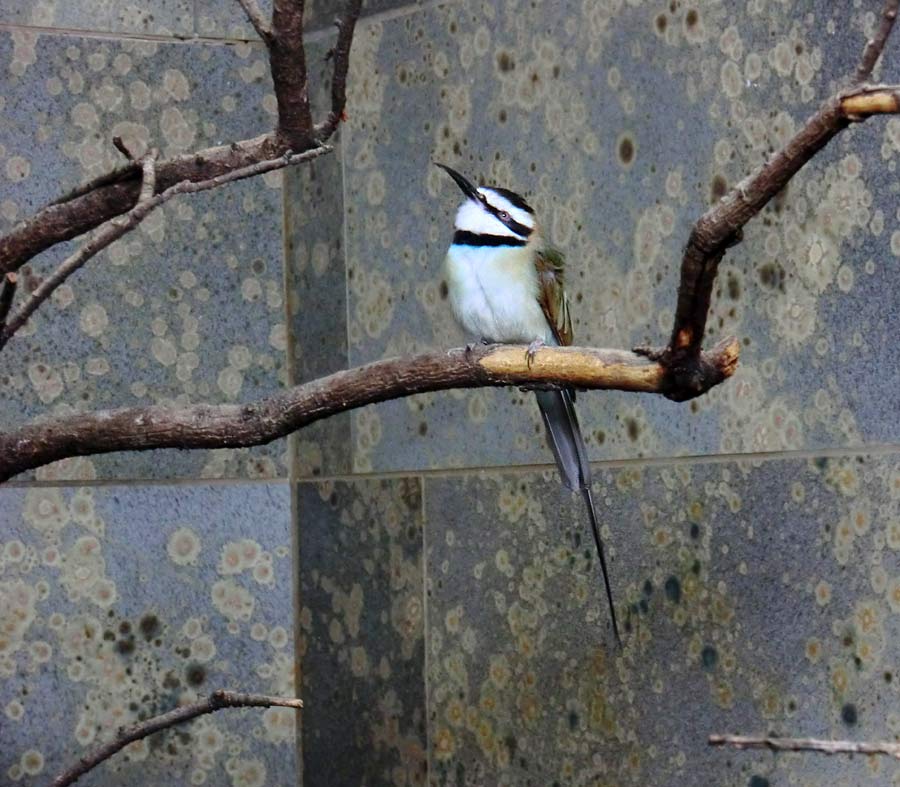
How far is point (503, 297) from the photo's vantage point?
2.41 meters

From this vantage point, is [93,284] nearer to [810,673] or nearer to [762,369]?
[762,369]

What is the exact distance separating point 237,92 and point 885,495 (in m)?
1.37

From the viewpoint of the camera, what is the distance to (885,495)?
220cm

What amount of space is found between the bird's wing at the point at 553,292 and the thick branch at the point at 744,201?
0.83 m

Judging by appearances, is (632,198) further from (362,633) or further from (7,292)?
Answer: (7,292)

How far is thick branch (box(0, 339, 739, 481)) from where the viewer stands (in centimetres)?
165

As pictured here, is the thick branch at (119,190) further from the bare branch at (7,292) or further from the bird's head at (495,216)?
the bird's head at (495,216)

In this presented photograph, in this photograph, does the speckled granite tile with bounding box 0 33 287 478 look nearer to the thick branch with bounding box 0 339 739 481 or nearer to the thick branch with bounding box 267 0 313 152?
the thick branch with bounding box 0 339 739 481

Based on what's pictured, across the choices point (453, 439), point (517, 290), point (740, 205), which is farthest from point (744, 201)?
point (453, 439)

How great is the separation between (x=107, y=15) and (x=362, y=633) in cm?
115

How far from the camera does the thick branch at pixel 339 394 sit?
1646 millimetres

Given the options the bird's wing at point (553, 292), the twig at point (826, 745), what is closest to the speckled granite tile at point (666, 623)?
the bird's wing at point (553, 292)

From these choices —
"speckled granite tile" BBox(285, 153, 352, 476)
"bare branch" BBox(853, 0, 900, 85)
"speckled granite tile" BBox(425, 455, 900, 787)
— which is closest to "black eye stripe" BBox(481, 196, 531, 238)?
"speckled granite tile" BBox(425, 455, 900, 787)

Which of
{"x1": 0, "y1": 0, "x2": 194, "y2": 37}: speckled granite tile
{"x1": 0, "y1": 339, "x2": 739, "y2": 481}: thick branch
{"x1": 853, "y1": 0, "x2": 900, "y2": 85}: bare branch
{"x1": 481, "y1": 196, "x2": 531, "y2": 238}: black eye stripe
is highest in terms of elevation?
{"x1": 0, "y1": 0, "x2": 194, "y2": 37}: speckled granite tile
